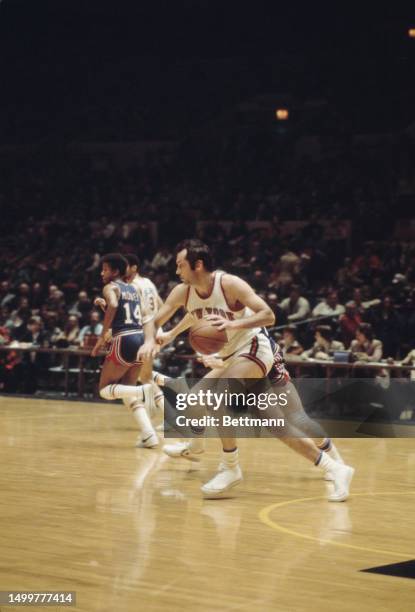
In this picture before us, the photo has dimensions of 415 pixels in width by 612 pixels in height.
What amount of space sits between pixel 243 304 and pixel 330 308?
753 cm

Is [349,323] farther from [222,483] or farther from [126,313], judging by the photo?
[222,483]

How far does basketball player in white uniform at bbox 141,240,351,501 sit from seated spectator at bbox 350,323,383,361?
213 inches

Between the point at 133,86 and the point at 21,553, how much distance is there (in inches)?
923

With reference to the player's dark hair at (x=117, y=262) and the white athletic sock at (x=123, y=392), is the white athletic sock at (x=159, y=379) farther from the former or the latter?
the player's dark hair at (x=117, y=262)

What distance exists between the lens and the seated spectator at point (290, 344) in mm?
13148

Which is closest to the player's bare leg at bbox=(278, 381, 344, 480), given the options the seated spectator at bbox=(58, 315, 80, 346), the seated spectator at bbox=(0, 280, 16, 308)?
the seated spectator at bbox=(58, 315, 80, 346)

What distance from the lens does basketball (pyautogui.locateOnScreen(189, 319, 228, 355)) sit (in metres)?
6.88

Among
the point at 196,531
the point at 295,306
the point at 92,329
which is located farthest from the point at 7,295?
the point at 196,531

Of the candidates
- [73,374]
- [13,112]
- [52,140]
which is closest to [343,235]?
[73,374]

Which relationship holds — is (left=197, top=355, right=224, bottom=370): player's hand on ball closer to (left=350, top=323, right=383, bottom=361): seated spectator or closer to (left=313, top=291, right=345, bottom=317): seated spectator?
(left=350, top=323, right=383, bottom=361): seated spectator

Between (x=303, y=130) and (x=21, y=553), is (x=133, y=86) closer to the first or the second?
(x=303, y=130)

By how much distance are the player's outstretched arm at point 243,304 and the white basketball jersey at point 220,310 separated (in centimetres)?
4

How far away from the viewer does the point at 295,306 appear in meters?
14.7

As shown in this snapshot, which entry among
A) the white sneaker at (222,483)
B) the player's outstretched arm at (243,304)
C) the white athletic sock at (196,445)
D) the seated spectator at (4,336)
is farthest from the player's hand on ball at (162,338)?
the seated spectator at (4,336)
